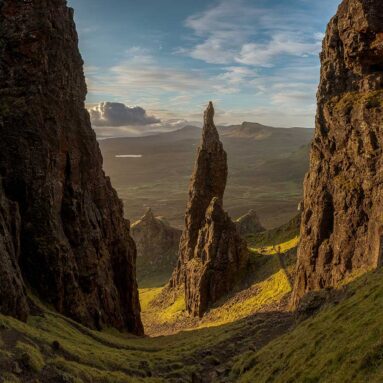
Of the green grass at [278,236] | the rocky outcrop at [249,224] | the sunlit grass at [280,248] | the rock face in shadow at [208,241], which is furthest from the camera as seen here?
the rocky outcrop at [249,224]

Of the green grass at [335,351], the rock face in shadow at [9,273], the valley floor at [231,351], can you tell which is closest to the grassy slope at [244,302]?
the valley floor at [231,351]

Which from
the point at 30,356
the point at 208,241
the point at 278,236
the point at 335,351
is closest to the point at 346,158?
the point at 335,351

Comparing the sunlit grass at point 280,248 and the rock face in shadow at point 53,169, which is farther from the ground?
the rock face in shadow at point 53,169

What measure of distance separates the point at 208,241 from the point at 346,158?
51.2 m

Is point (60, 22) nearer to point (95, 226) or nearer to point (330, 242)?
point (95, 226)

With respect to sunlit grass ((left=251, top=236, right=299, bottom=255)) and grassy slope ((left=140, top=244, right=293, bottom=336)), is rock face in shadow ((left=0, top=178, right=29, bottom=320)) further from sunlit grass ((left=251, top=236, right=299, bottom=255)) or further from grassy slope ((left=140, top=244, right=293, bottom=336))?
sunlit grass ((left=251, top=236, right=299, bottom=255))

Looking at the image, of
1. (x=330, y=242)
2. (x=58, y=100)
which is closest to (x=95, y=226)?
(x=58, y=100)

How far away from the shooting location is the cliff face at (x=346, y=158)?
199ft

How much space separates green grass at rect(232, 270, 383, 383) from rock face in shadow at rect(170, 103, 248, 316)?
59.7 metres

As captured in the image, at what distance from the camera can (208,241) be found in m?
111

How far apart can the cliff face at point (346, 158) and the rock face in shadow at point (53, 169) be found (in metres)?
36.2

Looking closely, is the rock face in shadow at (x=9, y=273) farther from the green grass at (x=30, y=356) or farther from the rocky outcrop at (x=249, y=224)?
the rocky outcrop at (x=249, y=224)

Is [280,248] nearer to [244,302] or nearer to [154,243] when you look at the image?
[244,302]

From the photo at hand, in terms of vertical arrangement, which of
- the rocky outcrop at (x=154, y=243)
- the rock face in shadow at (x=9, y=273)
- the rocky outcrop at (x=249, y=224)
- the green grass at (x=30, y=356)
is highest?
the rock face in shadow at (x=9, y=273)
